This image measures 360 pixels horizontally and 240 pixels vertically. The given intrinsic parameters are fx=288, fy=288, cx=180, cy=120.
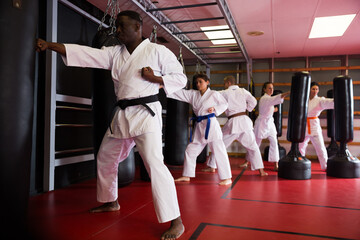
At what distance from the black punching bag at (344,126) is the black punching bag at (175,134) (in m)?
2.47

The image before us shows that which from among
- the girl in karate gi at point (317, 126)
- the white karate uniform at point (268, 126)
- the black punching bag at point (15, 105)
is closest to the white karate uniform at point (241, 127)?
the white karate uniform at point (268, 126)

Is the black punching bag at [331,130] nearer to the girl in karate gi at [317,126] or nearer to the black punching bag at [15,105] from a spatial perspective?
the girl in karate gi at [317,126]

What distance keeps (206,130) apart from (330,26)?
10.8 ft

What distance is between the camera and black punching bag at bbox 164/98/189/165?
442 cm

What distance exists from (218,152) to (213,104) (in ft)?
2.16

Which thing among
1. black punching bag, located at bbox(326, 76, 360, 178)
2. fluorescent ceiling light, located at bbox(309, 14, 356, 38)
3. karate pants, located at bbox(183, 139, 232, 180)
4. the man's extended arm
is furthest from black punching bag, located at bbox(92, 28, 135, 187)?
fluorescent ceiling light, located at bbox(309, 14, 356, 38)

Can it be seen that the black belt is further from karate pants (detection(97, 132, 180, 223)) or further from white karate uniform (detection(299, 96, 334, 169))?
white karate uniform (detection(299, 96, 334, 169))

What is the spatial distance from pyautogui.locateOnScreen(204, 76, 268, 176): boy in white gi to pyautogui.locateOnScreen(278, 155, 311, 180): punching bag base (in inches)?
13.3

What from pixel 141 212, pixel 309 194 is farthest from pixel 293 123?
pixel 141 212

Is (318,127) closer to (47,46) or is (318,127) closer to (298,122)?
(298,122)

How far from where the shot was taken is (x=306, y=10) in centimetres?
454

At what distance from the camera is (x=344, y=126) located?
15.1 feet

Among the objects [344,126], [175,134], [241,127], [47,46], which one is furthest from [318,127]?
[47,46]

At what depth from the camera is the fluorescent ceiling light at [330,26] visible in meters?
4.85
